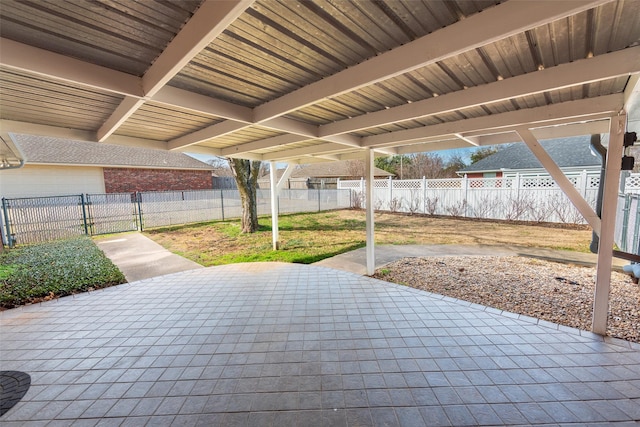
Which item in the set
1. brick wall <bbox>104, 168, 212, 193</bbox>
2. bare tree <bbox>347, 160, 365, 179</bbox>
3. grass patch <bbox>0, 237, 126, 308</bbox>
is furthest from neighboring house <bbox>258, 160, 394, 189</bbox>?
grass patch <bbox>0, 237, 126, 308</bbox>

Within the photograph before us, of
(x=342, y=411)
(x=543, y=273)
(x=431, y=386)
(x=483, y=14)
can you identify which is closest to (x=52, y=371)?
(x=342, y=411)

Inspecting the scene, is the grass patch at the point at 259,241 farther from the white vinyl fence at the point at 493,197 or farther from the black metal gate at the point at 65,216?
the white vinyl fence at the point at 493,197

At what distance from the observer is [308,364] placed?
2.28 m

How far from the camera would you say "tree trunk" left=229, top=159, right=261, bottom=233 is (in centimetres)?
855

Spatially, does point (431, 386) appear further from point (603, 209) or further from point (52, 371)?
point (52, 371)

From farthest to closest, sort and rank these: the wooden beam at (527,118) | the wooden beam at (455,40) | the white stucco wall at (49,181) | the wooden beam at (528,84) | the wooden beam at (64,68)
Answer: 1. the white stucco wall at (49,181)
2. the wooden beam at (527,118)
3. the wooden beam at (528,84)
4. the wooden beam at (64,68)
5. the wooden beam at (455,40)

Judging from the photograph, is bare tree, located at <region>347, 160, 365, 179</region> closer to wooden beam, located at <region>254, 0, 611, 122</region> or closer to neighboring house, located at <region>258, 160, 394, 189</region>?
neighboring house, located at <region>258, 160, 394, 189</region>

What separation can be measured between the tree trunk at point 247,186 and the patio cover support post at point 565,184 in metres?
7.31

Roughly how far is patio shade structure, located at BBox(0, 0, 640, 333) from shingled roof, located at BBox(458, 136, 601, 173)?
997 cm

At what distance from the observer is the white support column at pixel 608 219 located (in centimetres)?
246

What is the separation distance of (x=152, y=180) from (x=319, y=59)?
15.5 meters

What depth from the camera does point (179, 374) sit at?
218 cm

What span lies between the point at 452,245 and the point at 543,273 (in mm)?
2355

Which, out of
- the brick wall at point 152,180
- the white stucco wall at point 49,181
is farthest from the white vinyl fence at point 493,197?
the white stucco wall at point 49,181
